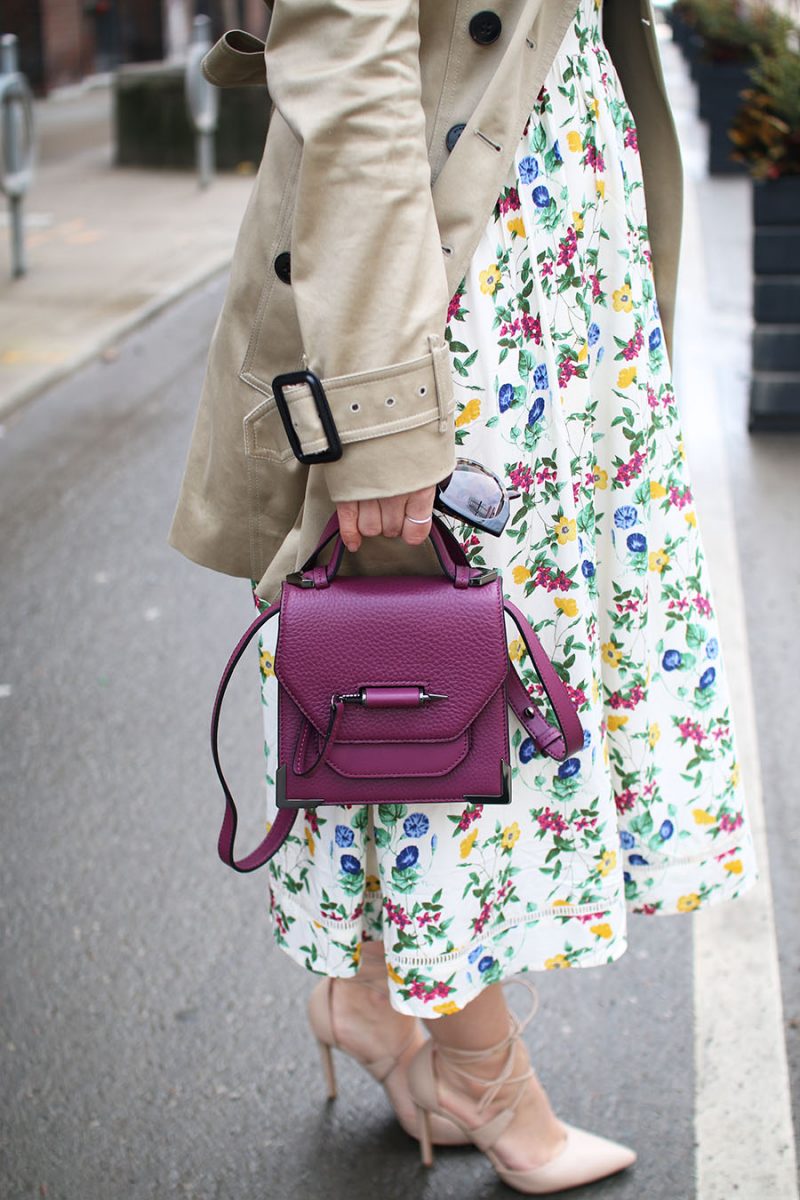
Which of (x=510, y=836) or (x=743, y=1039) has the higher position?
(x=510, y=836)

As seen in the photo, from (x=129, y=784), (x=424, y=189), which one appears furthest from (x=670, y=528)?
(x=129, y=784)

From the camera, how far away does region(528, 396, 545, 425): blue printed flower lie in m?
1.70

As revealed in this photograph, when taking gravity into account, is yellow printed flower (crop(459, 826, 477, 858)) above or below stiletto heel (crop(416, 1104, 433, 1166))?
above

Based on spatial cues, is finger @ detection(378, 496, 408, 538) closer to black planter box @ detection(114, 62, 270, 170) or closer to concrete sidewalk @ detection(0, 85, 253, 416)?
concrete sidewalk @ detection(0, 85, 253, 416)

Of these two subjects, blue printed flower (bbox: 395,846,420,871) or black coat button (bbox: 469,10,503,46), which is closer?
black coat button (bbox: 469,10,503,46)

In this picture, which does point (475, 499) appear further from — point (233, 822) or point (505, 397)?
point (233, 822)

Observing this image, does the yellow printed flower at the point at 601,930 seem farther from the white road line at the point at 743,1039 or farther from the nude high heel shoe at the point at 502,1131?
the white road line at the point at 743,1039

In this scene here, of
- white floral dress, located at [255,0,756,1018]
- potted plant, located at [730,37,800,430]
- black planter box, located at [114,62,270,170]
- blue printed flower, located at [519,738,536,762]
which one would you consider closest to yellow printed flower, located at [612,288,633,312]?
white floral dress, located at [255,0,756,1018]

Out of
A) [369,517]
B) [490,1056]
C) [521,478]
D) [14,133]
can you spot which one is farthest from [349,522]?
[14,133]

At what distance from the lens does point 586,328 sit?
68.9 inches

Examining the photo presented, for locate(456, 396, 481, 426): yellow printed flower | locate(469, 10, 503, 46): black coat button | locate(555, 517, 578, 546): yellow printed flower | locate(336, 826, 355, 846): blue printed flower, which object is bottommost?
locate(336, 826, 355, 846): blue printed flower

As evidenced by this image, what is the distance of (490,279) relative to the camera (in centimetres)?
162

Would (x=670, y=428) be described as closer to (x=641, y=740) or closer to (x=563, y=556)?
(x=563, y=556)

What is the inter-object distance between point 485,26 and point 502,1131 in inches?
59.0
